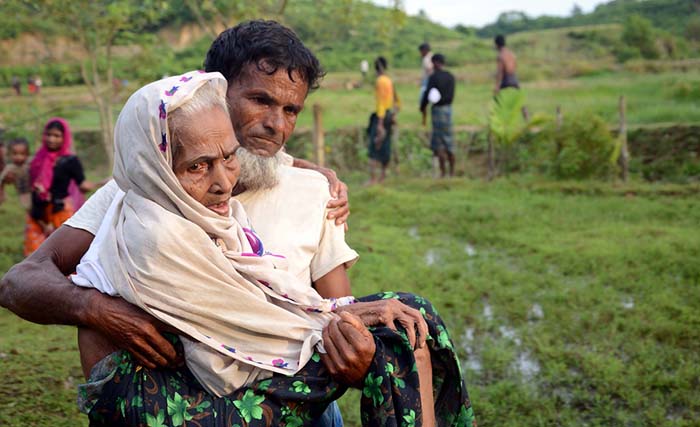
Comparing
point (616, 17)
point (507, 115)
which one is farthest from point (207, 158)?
point (616, 17)

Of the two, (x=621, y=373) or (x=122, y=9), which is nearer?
(x=621, y=373)

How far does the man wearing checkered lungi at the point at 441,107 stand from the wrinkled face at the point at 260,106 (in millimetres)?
8570

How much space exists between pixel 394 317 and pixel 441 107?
9.24 metres

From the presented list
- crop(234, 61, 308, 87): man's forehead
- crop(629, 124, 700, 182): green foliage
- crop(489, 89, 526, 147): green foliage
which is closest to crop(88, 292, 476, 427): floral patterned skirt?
crop(234, 61, 308, 87): man's forehead

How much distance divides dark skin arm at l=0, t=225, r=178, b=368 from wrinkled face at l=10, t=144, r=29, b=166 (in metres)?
5.97

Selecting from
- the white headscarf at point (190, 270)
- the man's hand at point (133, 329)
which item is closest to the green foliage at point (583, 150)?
the white headscarf at point (190, 270)

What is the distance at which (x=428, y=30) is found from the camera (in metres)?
49.0

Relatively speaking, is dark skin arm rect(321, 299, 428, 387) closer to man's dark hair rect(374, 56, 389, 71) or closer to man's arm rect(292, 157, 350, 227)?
man's arm rect(292, 157, 350, 227)

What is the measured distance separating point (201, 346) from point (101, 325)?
235 mm

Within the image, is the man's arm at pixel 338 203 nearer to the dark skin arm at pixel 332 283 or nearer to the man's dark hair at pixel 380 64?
the dark skin arm at pixel 332 283

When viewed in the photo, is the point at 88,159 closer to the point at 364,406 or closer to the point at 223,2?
the point at 223,2

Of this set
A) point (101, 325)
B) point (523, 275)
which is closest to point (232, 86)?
point (101, 325)

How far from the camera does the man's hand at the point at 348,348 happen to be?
182cm

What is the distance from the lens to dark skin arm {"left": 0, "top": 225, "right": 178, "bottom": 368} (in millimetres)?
1764
